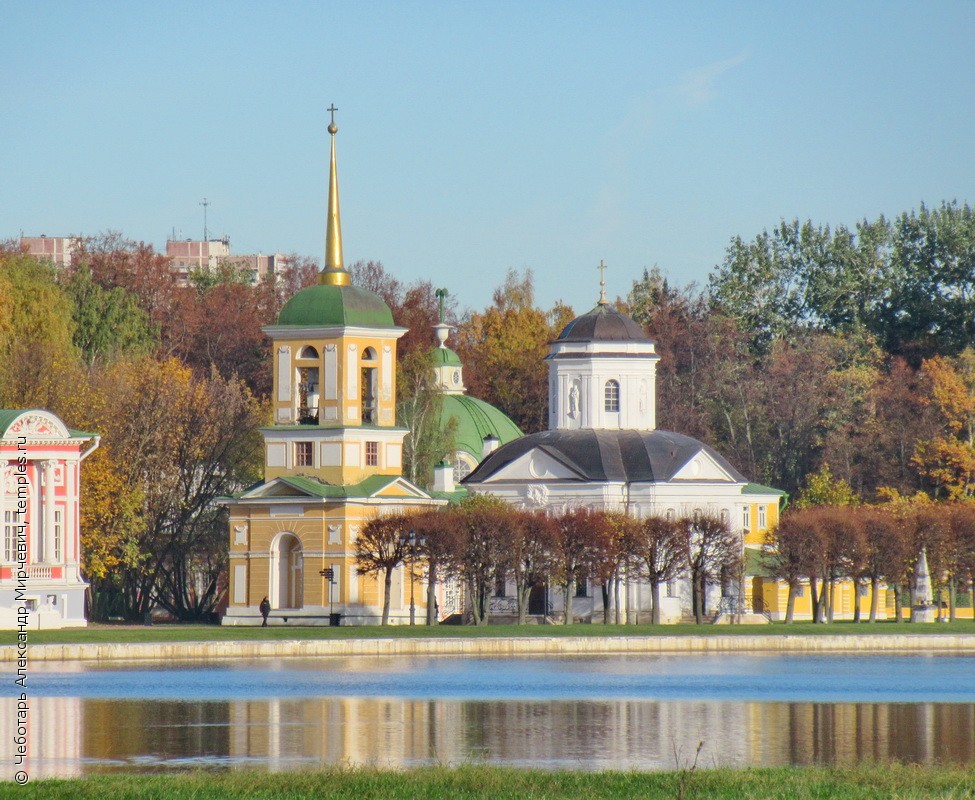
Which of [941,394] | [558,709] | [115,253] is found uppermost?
[115,253]

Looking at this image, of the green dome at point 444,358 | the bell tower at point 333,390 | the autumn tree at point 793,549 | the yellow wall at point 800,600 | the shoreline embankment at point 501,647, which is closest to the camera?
the shoreline embankment at point 501,647

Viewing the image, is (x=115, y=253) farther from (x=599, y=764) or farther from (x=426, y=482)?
(x=599, y=764)

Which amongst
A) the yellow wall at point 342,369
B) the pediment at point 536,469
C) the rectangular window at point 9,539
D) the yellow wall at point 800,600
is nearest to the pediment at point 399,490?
the yellow wall at point 342,369

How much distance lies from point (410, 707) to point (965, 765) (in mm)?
12921

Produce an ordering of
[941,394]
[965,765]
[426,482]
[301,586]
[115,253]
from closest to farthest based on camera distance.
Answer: [965,765] → [301,586] → [426,482] → [941,394] → [115,253]

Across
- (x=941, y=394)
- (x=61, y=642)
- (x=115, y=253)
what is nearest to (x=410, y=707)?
(x=61, y=642)

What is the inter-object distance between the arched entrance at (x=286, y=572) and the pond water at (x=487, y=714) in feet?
54.1

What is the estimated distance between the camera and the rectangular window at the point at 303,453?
74250 millimetres

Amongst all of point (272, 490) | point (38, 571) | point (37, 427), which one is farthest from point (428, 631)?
point (37, 427)

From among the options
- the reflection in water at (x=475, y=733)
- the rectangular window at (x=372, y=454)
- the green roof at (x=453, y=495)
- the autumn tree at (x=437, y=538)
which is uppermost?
the rectangular window at (x=372, y=454)

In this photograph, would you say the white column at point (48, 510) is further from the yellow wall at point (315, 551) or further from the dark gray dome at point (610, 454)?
the dark gray dome at point (610, 454)

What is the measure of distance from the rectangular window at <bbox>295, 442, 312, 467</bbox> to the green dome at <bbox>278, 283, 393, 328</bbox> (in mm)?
3663

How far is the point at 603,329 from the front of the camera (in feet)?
281

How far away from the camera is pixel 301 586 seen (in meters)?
73.6
